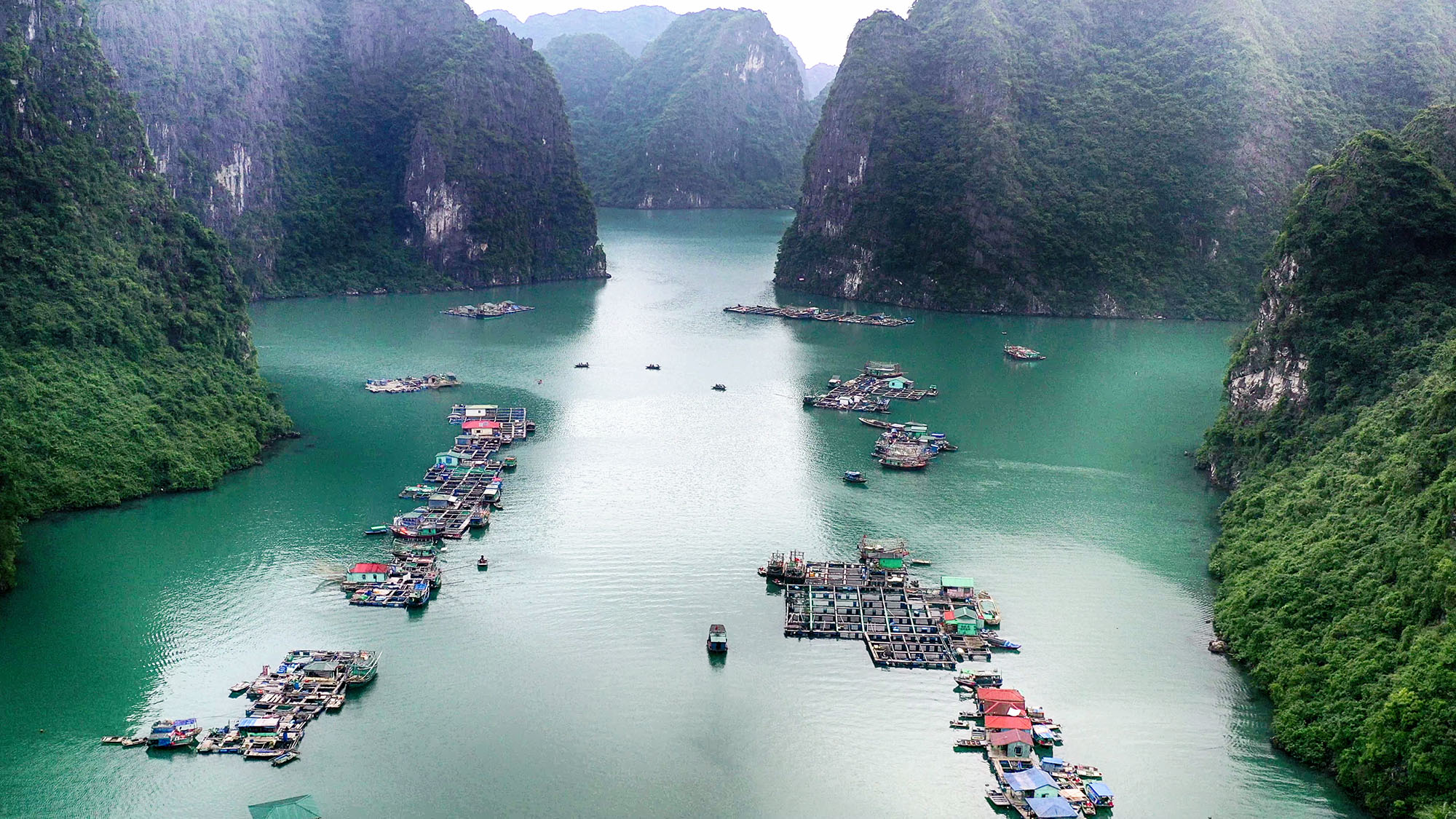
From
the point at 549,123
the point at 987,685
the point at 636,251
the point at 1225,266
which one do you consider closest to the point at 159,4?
the point at 549,123

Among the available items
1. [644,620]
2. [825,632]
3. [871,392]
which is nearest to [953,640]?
[825,632]

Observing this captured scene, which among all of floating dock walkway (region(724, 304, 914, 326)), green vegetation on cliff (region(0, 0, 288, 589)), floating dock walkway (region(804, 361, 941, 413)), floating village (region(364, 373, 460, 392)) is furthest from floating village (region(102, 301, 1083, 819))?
floating dock walkway (region(724, 304, 914, 326))

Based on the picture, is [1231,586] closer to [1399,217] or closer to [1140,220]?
[1399,217]

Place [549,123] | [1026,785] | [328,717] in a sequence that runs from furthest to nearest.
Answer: [549,123]
[328,717]
[1026,785]

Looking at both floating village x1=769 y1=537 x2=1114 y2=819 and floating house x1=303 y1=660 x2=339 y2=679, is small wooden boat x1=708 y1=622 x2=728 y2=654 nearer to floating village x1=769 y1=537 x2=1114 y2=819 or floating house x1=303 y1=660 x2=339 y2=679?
floating village x1=769 y1=537 x2=1114 y2=819

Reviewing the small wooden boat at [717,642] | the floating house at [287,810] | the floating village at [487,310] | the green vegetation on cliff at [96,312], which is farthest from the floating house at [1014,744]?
Result: the floating village at [487,310]

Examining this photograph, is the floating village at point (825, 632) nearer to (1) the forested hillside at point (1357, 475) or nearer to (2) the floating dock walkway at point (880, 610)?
(2) the floating dock walkway at point (880, 610)
